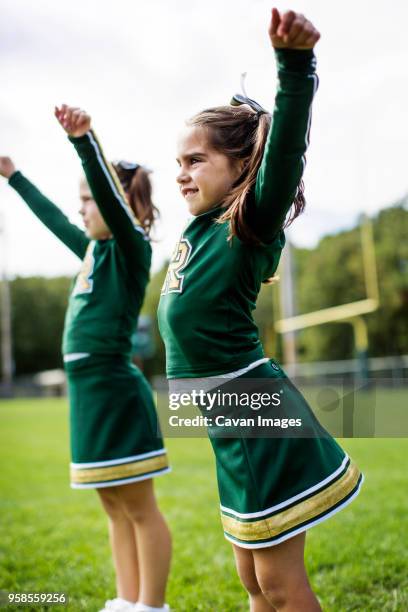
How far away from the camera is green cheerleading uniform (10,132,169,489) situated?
2.27 metres

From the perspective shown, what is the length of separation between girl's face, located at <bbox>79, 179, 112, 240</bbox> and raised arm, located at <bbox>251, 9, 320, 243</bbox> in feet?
3.74

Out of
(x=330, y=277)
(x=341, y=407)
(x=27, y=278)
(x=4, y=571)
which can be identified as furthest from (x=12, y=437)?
(x=27, y=278)

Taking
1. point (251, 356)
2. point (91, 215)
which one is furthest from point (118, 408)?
point (251, 356)

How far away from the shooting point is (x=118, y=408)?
7.62ft

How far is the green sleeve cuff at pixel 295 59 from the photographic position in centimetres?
129

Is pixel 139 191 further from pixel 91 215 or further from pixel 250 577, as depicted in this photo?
pixel 250 577

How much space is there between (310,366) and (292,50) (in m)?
21.5

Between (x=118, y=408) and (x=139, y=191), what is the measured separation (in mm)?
926

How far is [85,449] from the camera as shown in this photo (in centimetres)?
231

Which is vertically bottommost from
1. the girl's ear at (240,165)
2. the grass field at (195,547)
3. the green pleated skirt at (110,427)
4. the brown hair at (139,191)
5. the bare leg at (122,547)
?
the grass field at (195,547)

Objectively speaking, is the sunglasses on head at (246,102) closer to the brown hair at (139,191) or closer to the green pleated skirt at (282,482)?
the green pleated skirt at (282,482)

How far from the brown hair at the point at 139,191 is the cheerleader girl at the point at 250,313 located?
97 cm

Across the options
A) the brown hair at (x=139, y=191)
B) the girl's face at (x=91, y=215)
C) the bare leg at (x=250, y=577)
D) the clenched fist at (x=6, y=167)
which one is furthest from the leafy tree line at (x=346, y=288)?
the bare leg at (x=250, y=577)

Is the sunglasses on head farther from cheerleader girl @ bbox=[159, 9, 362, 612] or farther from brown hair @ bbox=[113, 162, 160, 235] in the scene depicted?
brown hair @ bbox=[113, 162, 160, 235]
